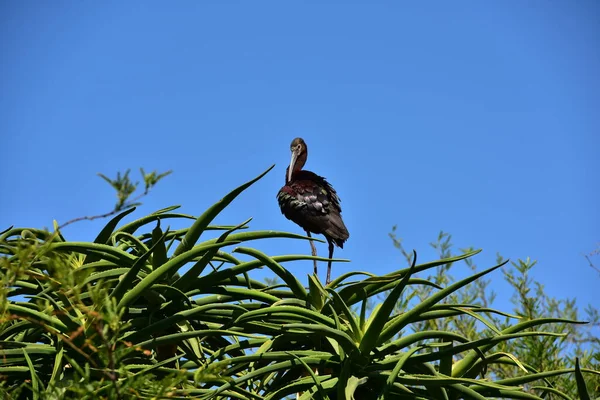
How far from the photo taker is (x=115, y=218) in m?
2.93

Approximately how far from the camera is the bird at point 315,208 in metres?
7.02

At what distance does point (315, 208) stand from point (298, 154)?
4.78 feet

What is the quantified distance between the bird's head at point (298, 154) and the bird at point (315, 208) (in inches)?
30.5

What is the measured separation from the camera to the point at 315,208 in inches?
277

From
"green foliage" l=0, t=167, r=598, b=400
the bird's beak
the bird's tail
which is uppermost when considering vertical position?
the bird's beak

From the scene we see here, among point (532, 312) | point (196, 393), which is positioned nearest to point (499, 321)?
point (532, 312)

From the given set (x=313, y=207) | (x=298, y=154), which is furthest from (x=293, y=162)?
(x=313, y=207)

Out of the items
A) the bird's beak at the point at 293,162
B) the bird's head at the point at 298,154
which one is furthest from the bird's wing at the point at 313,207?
the bird's head at the point at 298,154

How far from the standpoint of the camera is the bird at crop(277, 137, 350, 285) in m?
7.02

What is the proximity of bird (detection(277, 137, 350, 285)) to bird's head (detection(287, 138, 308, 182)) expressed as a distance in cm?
78

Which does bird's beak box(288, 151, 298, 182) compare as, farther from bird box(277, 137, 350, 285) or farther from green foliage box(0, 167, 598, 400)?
green foliage box(0, 167, 598, 400)

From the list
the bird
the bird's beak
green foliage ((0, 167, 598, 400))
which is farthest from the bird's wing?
green foliage ((0, 167, 598, 400))

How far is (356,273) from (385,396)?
0.57 meters

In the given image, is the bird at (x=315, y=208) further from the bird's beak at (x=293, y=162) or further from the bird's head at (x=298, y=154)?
the bird's head at (x=298, y=154)
